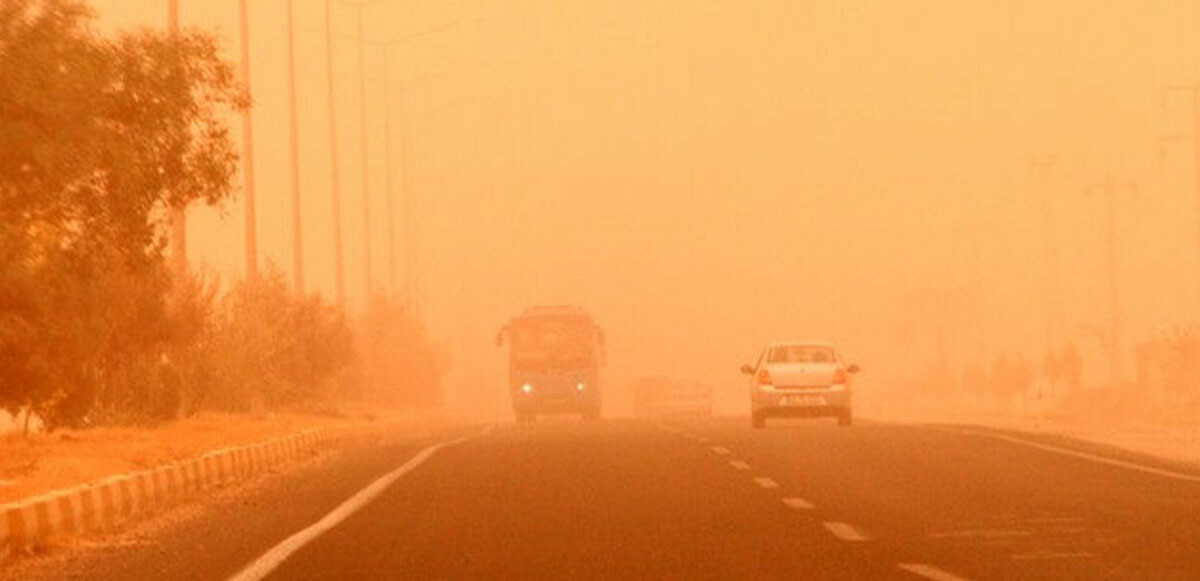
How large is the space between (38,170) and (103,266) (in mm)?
5446

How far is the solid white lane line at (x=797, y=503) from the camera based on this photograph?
25.5m

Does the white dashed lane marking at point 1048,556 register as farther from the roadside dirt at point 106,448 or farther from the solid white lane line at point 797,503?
the roadside dirt at point 106,448

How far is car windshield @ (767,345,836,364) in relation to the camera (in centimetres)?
5484

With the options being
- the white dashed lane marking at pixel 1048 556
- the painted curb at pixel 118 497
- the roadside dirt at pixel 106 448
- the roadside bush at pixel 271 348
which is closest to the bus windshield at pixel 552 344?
the roadside bush at pixel 271 348

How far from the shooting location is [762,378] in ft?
179

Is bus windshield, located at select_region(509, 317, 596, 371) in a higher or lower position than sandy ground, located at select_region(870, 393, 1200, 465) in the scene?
higher

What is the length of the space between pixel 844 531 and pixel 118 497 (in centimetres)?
837

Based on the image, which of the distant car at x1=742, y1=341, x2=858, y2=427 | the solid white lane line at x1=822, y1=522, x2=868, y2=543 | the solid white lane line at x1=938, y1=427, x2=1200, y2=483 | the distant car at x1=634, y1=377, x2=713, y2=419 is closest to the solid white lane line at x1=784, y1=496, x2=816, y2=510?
the solid white lane line at x1=822, y1=522, x2=868, y2=543

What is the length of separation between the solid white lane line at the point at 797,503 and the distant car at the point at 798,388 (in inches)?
1067

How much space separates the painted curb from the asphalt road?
429 millimetres

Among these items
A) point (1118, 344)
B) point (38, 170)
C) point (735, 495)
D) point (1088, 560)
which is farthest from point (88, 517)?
point (1118, 344)

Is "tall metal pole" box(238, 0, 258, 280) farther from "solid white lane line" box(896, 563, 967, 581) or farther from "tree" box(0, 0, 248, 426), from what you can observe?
"solid white lane line" box(896, 563, 967, 581)

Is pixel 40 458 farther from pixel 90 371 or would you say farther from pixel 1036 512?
pixel 1036 512

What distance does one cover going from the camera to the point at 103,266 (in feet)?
107
